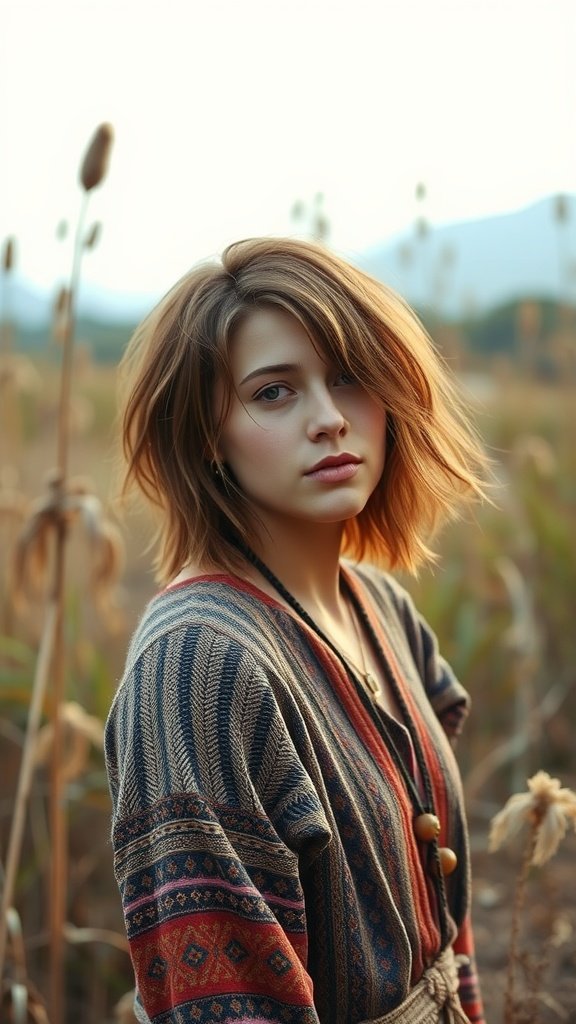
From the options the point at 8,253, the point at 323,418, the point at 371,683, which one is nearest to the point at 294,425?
the point at 323,418

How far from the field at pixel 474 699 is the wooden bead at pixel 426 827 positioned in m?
0.34

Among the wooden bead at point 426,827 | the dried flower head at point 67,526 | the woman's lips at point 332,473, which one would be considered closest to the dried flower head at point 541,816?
the wooden bead at point 426,827

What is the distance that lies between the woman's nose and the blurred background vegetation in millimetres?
418

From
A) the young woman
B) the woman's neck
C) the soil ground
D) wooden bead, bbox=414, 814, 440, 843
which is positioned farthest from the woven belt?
the woman's neck

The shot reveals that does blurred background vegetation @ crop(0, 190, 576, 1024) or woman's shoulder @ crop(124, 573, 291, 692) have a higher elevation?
woman's shoulder @ crop(124, 573, 291, 692)

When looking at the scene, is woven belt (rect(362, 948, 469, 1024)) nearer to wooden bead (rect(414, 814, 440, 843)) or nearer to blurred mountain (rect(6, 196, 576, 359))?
wooden bead (rect(414, 814, 440, 843))

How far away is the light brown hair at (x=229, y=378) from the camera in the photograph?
51.4 inches

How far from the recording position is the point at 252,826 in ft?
3.58

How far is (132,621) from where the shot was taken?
12.2 feet

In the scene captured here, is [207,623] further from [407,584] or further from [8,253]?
[407,584]

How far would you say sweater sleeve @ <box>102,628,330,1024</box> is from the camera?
3.47 feet

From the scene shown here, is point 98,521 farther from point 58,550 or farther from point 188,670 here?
point 188,670

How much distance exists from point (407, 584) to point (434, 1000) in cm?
180

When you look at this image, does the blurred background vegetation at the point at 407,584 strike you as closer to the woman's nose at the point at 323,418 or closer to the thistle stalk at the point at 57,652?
the thistle stalk at the point at 57,652
